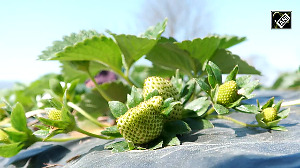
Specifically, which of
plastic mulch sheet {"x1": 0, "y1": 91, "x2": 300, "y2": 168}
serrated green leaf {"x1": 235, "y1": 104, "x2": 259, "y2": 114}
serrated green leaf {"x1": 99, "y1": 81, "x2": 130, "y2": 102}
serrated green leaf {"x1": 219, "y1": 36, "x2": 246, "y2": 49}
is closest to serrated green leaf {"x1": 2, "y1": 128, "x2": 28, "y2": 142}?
plastic mulch sheet {"x1": 0, "y1": 91, "x2": 300, "y2": 168}

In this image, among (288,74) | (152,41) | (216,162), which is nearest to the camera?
(216,162)

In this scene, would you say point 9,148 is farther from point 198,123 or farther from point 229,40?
point 229,40

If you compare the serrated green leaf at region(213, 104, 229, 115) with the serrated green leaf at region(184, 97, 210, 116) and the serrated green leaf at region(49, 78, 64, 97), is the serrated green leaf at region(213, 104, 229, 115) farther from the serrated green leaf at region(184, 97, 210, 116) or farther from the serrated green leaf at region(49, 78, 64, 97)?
the serrated green leaf at region(49, 78, 64, 97)

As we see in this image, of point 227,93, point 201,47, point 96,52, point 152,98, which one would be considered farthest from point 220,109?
point 96,52

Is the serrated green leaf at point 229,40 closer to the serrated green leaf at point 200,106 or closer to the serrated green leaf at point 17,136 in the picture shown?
the serrated green leaf at point 200,106

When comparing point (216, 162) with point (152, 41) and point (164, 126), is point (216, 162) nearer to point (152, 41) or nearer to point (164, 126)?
point (164, 126)

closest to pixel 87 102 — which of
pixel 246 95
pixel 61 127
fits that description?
pixel 61 127
